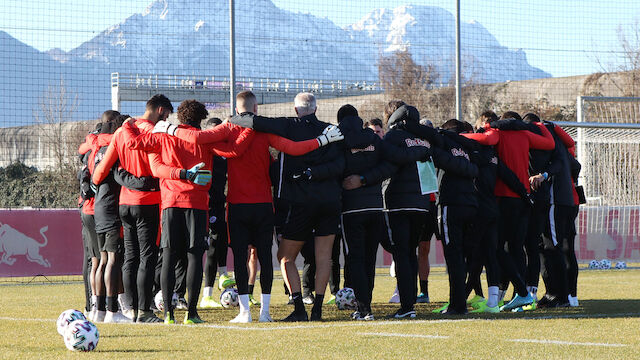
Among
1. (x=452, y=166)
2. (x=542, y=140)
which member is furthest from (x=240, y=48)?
(x=452, y=166)

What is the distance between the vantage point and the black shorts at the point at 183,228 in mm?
7957

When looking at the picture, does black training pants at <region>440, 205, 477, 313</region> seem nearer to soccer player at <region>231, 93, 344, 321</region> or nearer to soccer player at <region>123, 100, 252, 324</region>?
soccer player at <region>231, 93, 344, 321</region>

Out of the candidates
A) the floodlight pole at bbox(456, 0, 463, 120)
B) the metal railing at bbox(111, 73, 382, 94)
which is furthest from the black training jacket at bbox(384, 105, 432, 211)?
the metal railing at bbox(111, 73, 382, 94)

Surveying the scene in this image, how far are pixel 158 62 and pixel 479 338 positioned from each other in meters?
22.5

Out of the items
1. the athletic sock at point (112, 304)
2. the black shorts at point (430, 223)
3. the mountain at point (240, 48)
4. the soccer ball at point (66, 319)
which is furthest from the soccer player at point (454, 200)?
the mountain at point (240, 48)

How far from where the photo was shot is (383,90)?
80.2ft

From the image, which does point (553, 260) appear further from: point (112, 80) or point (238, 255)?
point (112, 80)

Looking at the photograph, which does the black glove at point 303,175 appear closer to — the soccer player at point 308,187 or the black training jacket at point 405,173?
the soccer player at point 308,187

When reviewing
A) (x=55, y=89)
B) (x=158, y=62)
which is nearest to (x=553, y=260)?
(x=55, y=89)

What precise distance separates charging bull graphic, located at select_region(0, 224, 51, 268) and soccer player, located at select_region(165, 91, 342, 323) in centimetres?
841

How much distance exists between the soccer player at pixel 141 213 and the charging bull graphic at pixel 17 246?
25.4 feet

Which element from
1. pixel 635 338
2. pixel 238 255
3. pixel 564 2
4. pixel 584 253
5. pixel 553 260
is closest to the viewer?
pixel 635 338

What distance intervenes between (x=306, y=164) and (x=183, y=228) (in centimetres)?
122

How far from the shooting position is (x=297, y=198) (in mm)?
8219
